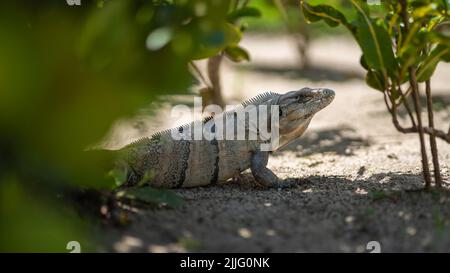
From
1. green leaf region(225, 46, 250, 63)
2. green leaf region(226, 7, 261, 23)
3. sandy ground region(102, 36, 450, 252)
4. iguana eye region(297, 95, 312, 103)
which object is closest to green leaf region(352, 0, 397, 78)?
sandy ground region(102, 36, 450, 252)

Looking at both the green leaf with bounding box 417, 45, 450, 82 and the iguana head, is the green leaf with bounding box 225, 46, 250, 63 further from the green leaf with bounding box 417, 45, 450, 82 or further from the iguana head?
the green leaf with bounding box 417, 45, 450, 82

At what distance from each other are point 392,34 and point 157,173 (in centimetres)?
181

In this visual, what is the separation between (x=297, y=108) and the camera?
4938mm

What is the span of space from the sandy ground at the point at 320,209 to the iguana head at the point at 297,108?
1.23 feet

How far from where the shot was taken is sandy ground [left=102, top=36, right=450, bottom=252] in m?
3.51

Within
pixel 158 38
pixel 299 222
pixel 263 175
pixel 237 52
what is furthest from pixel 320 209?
pixel 237 52

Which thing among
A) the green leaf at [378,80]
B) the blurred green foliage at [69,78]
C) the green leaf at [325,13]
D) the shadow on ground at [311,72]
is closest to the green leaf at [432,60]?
the green leaf at [378,80]

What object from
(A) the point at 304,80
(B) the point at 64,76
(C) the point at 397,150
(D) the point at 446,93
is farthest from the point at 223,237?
(A) the point at 304,80

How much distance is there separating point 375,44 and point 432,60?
42 cm

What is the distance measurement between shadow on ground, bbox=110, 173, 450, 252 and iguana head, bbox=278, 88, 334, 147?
0.57m

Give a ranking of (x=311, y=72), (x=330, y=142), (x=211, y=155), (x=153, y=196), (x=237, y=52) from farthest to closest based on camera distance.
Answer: (x=311, y=72) < (x=330, y=142) < (x=237, y=52) < (x=211, y=155) < (x=153, y=196)

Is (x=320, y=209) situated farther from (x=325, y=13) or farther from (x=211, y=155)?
(x=325, y=13)
